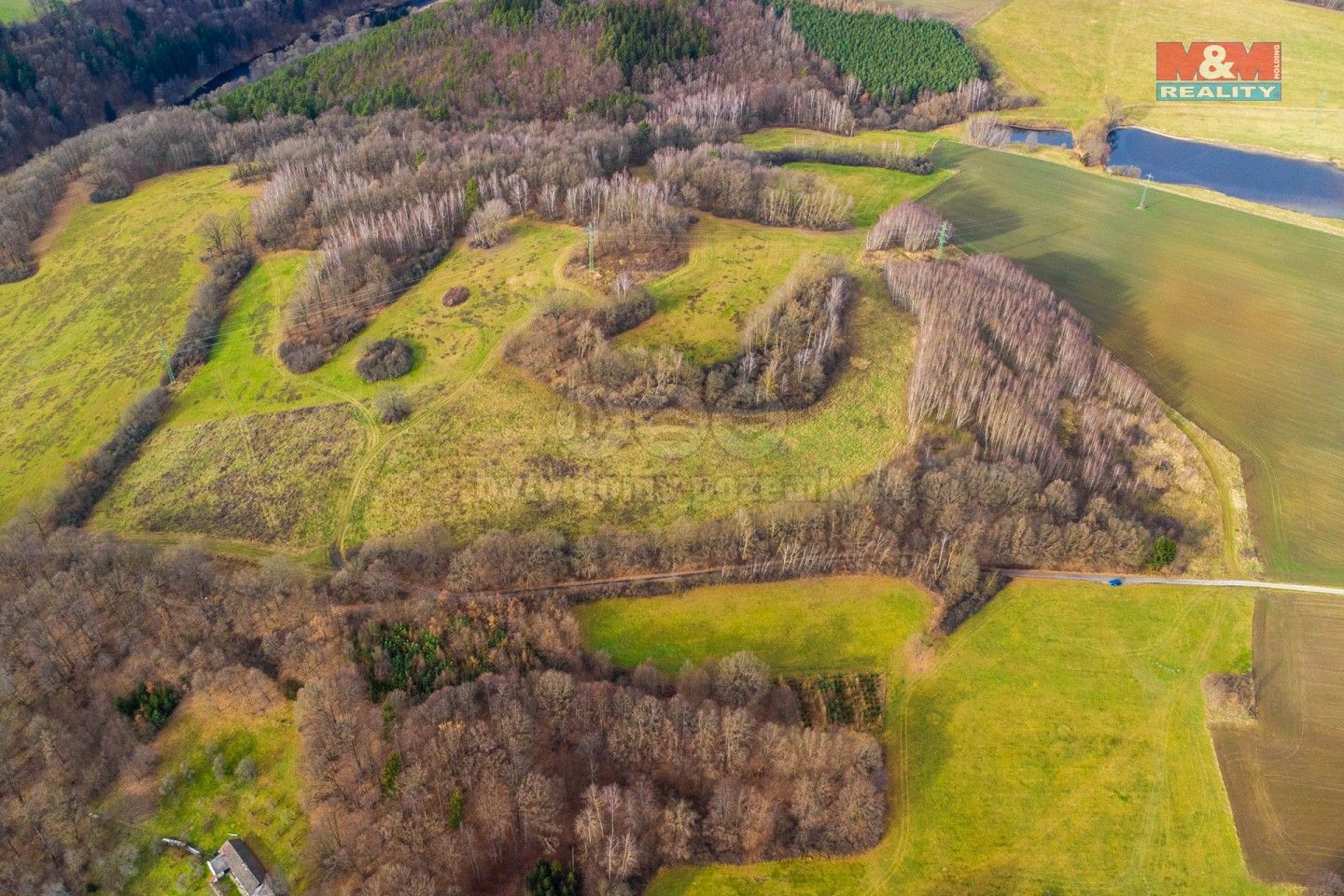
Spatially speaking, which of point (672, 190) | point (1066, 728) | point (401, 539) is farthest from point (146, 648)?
point (672, 190)

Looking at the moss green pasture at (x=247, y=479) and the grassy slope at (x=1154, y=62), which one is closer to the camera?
the moss green pasture at (x=247, y=479)

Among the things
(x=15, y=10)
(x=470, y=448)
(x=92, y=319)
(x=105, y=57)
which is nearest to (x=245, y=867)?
(x=470, y=448)

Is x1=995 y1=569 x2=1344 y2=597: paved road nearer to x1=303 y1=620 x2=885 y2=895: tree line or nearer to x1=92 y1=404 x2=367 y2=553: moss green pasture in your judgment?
x1=303 y1=620 x2=885 y2=895: tree line

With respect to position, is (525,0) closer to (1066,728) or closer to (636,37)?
(636,37)

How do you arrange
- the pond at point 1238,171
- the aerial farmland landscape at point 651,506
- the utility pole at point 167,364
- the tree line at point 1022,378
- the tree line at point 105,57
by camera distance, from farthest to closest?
the tree line at point 105,57 < the pond at point 1238,171 < the utility pole at point 167,364 < the tree line at point 1022,378 < the aerial farmland landscape at point 651,506

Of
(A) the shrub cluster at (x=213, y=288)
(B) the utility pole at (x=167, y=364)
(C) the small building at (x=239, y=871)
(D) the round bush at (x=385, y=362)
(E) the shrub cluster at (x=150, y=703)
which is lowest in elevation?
(C) the small building at (x=239, y=871)

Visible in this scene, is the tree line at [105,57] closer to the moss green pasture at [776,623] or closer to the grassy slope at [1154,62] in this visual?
the moss green pasture at [776,623]

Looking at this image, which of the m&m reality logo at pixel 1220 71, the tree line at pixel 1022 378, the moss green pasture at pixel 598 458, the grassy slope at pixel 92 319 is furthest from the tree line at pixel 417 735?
the m&m reality logo at pixel 1220 71
